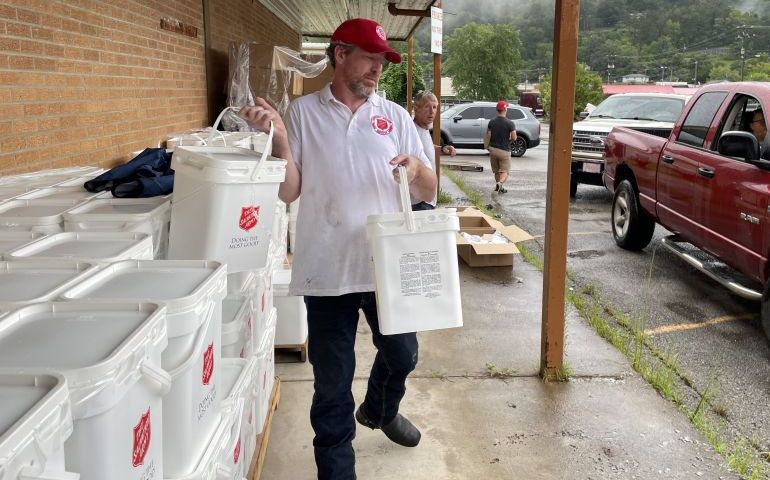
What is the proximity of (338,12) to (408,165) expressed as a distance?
11.4 m

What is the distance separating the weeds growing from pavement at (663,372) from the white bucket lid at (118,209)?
3.06m

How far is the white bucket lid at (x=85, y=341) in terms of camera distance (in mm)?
1255

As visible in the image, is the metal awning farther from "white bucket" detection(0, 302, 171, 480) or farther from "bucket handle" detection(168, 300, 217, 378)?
"white bucket" detection(0, 302, 171, 480)

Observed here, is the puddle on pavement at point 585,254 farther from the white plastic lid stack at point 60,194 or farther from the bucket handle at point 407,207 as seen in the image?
the white plastic lid stack at point 60,194

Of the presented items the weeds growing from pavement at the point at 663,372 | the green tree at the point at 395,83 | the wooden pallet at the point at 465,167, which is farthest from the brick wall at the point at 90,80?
the green tree at the point at 395,83

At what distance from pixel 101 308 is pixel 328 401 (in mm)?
1529

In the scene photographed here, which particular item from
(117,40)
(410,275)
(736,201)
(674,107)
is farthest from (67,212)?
(674,107)

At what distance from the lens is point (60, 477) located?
1.06 metres

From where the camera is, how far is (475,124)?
21641mm

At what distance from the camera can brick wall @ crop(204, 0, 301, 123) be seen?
7.71 m

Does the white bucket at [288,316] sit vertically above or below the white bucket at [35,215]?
below

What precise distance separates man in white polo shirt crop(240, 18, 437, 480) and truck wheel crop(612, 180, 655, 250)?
547 cm

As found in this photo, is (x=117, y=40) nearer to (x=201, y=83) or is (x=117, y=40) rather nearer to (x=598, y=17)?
(x=201, y=83)

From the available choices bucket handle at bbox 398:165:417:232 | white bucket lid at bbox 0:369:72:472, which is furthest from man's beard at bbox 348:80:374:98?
white bucket lid at bbox 0:369:72:472
